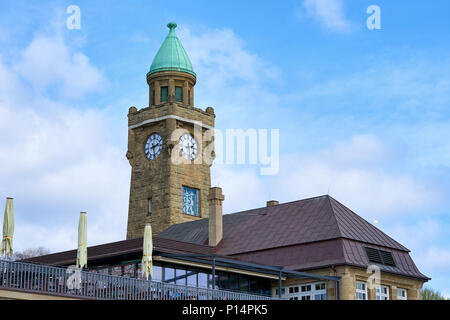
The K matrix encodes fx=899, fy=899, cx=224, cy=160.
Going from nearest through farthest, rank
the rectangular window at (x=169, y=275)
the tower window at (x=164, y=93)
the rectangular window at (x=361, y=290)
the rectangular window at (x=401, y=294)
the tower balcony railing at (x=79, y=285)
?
the tower balcony railing at (x=79, y=285) < the rectangular window at (x=169, y=275) < the rectangular window at (x=361, y=290) < the rectangular window at (x=401, y=294) < the tower window at (x=164, y=93)

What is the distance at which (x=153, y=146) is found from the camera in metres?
74.3

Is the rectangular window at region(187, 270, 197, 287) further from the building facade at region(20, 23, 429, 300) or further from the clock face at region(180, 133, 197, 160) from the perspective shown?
the clock face at region(180, 133, 197, 160)

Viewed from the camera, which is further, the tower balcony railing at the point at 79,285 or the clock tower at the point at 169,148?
the clock tower at the point at 169,148

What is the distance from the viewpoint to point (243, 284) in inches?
1861

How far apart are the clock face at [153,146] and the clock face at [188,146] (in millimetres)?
1879

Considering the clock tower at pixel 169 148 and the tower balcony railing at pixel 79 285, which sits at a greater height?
the clock tower at pixel 169 148

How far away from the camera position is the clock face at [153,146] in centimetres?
7388

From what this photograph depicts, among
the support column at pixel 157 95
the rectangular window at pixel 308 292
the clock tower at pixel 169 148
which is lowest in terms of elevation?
the rectangular window at pixel 308 292

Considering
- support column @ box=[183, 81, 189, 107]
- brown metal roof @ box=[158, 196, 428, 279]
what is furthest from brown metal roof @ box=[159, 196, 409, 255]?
support column @ box=[183, 81, 189, 107]

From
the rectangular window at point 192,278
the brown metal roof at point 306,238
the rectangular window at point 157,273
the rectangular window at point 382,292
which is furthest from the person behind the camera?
the rectangular window at point 382,292

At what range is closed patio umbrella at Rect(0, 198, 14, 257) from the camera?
33.2 metres

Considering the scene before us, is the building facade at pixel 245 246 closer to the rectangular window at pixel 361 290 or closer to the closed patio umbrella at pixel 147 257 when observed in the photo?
the rectangular window at pixel 361 290

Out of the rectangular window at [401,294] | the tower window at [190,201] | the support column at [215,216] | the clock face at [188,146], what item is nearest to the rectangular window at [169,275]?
the support column at [215,216]
